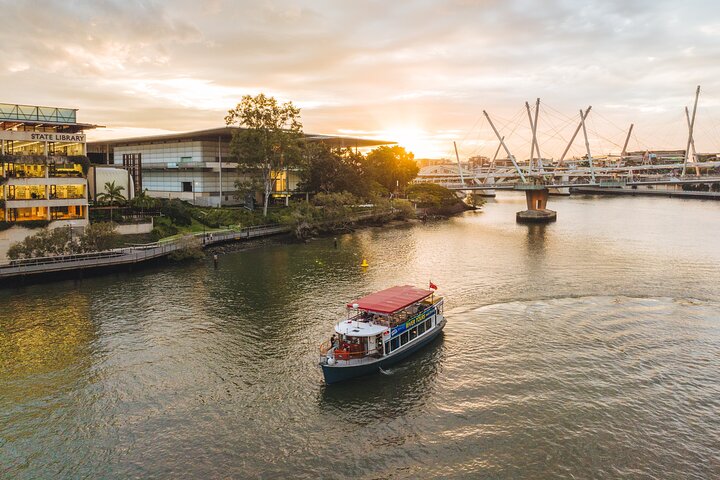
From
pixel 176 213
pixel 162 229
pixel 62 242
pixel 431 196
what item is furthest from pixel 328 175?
pixel 62 242

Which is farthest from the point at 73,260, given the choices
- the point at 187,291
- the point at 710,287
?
the point at 710,287

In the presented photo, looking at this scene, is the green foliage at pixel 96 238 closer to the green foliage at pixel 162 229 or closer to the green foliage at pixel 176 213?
the green foliage at pixel 162 229

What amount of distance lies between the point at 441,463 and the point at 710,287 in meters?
45.3

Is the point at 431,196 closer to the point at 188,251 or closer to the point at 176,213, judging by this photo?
the point at 176,213

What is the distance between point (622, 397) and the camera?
2975 cm

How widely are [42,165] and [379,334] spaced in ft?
185

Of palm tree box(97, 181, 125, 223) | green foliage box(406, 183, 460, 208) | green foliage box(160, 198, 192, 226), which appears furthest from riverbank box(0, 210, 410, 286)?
green foliage box(406, 183, 460, 208)

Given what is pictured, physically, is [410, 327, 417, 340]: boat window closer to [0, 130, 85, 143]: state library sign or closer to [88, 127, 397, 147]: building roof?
[0, 130, 85, 143]: state library sign

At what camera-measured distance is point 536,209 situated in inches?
4961

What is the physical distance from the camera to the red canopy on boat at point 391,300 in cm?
3553

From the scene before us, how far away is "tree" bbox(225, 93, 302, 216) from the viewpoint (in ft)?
301

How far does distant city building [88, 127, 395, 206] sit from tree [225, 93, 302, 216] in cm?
816

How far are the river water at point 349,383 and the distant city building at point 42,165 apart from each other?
16747 millimetres

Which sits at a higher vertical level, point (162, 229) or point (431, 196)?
point (431, 196)
